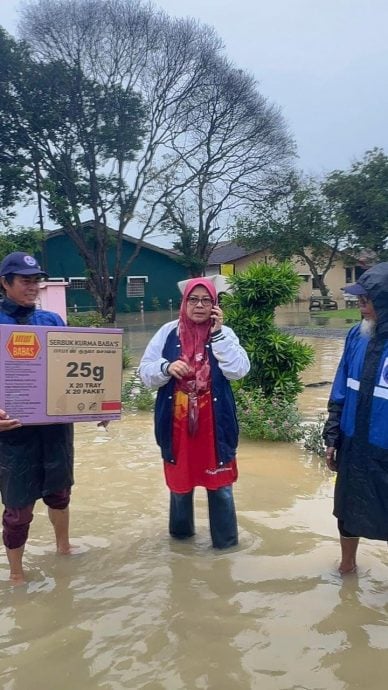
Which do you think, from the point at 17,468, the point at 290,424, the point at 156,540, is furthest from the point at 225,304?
the point at 17,468

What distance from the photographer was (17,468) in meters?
3.69

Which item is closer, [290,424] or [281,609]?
[281,609]

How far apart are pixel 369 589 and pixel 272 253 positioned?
38941mm

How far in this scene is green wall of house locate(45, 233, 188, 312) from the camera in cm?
3747

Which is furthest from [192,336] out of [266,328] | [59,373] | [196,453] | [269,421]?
[266,328]

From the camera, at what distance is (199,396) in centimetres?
402

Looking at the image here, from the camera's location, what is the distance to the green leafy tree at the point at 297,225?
39.9 metres

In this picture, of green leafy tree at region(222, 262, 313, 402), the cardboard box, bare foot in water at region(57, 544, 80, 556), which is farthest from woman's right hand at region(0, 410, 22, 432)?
green leafy tree at region(222, 262, 313, 402)

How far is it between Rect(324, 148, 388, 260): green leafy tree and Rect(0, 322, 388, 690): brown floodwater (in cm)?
3023

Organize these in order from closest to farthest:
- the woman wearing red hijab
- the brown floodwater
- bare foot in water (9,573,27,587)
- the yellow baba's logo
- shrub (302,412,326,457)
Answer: the brown floodwater, the yellow baba's logo, bare foot in water (9,573,27,587), the woman wearing red hijab, shrub (302,412,326,457)

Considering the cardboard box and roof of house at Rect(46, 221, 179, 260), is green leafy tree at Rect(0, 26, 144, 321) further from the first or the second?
the cardboard box

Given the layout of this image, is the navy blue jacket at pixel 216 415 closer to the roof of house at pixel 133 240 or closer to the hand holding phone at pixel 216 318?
the hand holding phone at pixel 216 318

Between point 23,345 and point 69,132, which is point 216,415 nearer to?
point 23,345

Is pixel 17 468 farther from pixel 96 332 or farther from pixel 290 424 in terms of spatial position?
pixel 290 424
